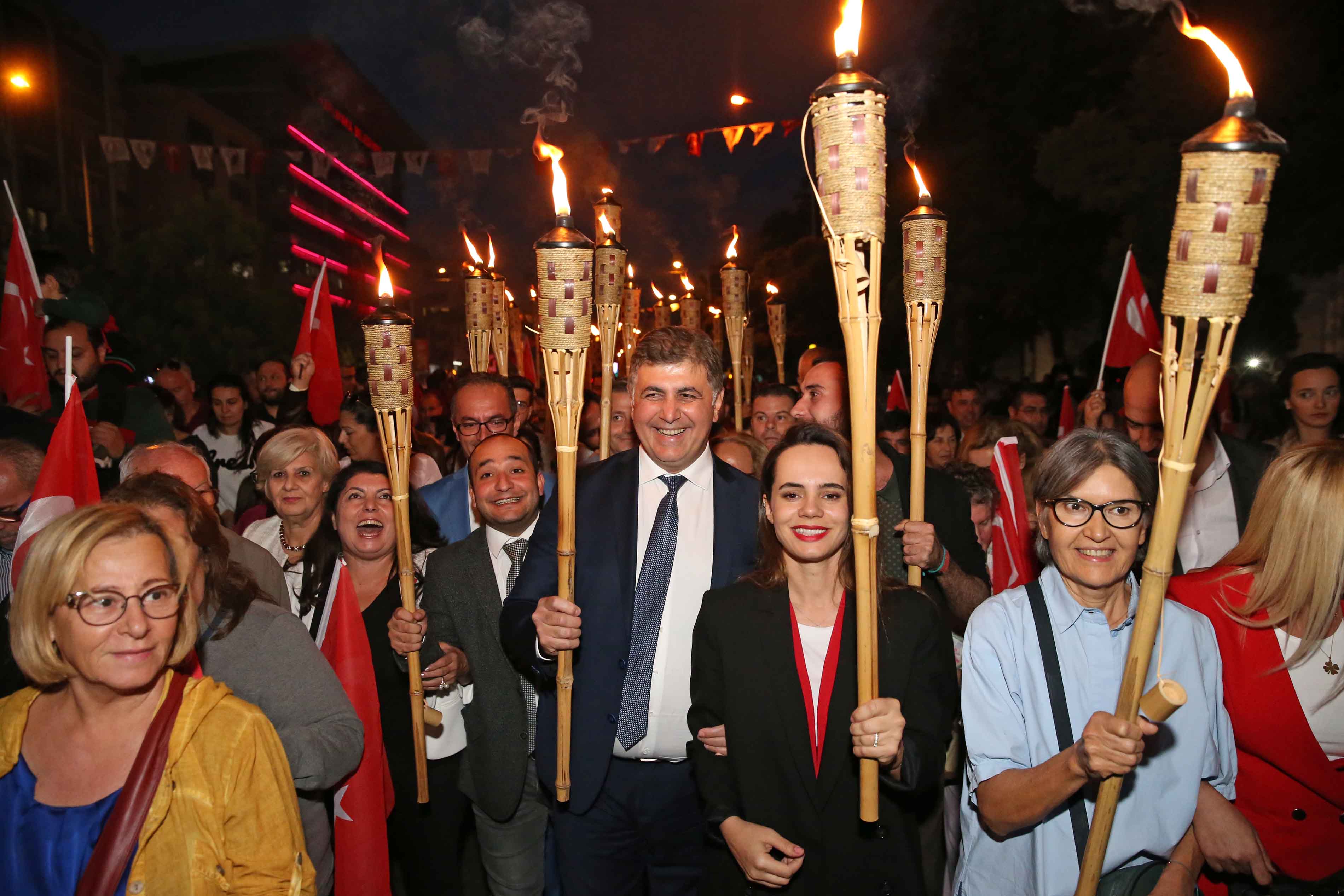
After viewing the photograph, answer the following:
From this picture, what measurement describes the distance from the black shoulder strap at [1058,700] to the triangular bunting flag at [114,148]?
1448 centimetres

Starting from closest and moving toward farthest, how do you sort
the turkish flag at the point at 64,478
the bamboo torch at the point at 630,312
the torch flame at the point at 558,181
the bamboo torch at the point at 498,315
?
1. the torch flame at the point at 558,181
2. the turkish flag at the point at 64,478
3. the bamboo torch at the point at 498,315
4. the bamboo torch at the point at 630,312

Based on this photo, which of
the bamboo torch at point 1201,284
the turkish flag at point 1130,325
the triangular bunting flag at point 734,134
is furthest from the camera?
the triangular bunting flag at point 734,134

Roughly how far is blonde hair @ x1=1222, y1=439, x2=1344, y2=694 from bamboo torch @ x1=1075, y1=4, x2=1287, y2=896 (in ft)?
3.06

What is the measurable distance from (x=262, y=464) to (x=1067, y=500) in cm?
379

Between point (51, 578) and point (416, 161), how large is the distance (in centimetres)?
1195

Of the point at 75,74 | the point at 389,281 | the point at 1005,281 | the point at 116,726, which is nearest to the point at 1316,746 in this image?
the point at 116,726

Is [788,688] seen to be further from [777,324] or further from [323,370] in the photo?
[777,324]

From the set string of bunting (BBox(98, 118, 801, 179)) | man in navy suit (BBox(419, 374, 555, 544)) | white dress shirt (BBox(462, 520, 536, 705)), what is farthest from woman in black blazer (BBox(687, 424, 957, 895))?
string of bunting (BBox(98, 118, 801, 179))

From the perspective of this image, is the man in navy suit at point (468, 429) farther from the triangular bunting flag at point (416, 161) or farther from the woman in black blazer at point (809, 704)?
the triangular bunting flag at point (416, 161)

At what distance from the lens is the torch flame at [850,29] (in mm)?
2303

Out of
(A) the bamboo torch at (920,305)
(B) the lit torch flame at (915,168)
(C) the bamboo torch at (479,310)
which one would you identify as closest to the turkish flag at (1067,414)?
(B) the lit torch flame at (915,168)

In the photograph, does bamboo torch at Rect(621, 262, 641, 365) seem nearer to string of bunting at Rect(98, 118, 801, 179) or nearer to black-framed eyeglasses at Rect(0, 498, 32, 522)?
black-framed eyeglasses at Rect(0, 498, 32, 522)

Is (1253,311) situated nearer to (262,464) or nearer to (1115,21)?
(1115,21)

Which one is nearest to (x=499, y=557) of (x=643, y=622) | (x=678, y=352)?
(x=643, y=622)
